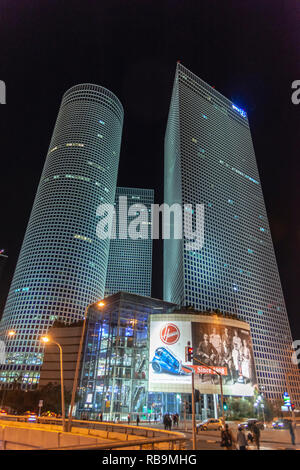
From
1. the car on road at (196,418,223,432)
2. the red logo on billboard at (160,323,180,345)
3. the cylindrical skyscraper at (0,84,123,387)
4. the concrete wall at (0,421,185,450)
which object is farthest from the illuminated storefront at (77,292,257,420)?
the cylindrical skyscraper at (0,84,123,387)

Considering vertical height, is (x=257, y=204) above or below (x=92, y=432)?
above

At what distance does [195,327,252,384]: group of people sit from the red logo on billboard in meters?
6.67

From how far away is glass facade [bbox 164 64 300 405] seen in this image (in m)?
144

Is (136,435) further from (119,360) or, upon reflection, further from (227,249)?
(227,249)

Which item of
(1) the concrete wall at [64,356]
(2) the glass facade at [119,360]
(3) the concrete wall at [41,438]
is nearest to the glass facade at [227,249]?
(1) the concrete wall at [64,356]

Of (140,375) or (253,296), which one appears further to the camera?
(253,296)

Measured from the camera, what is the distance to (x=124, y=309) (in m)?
69.1

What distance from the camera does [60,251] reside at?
529 ft

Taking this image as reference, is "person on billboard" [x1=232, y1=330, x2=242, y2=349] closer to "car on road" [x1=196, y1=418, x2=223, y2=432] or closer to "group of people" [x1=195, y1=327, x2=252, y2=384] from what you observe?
"group of people" [x1=195, y1=327, x2=252, y2=384]

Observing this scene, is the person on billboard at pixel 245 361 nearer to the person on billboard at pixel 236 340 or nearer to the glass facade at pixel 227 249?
the person on billboard at pixel 236 340
